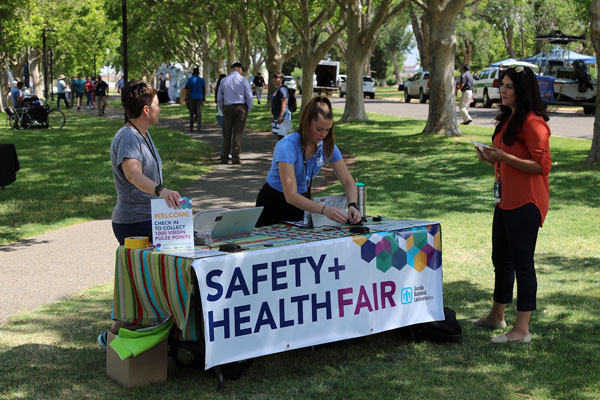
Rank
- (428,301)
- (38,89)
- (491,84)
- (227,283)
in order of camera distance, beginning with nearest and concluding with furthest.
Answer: (227,283), (428,301), (491,84), (38,89)

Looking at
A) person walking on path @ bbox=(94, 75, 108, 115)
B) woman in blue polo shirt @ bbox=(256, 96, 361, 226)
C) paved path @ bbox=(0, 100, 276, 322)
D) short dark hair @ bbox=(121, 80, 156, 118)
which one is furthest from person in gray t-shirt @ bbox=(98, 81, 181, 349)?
person walking on path @ bbox=(94, 75, 108, 115)

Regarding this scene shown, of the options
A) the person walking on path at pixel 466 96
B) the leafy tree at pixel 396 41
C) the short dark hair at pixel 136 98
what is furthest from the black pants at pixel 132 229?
the leafy tree at pixel 396 41

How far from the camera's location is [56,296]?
7.09m

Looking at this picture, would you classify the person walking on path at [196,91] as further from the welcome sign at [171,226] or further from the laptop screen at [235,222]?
the welcome sign at [171,226]

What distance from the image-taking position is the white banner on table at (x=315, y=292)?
453cm

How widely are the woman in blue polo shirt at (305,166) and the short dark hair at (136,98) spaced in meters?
1.06

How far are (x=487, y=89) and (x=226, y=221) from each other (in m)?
33.5

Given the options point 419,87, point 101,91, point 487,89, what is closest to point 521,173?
point 101,91

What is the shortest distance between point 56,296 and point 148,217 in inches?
93.9

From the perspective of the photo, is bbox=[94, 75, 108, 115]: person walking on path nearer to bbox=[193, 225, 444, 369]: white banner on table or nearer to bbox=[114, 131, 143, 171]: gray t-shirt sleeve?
bbox=[114, 131, 143, 171]: gray t-shirt sleeve

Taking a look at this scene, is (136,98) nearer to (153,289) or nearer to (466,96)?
(153,289)

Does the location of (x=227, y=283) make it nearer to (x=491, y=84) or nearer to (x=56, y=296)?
(x=56, y=296)

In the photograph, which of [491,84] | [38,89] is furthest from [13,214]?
[38,89]

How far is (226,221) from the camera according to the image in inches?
199
